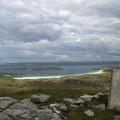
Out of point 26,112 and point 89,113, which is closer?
point 26,112

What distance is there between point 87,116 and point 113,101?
3126 mm

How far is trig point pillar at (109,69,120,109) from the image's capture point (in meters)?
30.3

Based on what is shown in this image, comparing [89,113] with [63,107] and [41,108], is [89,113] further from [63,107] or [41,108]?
[41,108]

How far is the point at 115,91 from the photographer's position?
3042 cm

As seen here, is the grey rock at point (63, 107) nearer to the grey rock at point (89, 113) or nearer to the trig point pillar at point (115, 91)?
the grey rock at point (89, 113)

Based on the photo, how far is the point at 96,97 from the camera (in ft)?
112

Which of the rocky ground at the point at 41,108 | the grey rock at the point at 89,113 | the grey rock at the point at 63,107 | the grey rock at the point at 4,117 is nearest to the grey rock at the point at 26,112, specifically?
the rocky ground at the point at 41,108

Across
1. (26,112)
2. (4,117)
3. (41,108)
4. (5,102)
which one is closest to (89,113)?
(41,108)

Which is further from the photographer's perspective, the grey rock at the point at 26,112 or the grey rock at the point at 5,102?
the grey rock at the point at 5,102

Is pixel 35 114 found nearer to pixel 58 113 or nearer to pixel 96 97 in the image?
pixel 58 113

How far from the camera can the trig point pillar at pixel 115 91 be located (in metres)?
30.3

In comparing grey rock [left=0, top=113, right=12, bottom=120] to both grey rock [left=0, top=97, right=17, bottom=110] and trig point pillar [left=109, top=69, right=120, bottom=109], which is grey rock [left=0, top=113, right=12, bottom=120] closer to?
grey rock [left=0, top=97, right=17, bottom=110]

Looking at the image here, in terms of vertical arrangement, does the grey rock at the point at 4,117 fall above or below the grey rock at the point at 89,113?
below

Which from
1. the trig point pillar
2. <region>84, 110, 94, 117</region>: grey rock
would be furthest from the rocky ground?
the trig point pillar
